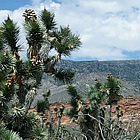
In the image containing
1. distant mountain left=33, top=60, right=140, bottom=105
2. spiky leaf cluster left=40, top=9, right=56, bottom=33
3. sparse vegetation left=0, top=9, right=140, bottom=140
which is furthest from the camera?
distant mountain left=33, top=60, right=140, bottom=105

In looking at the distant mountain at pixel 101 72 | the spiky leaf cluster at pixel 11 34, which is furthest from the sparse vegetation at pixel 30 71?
the distant mountain at pixel 101 72

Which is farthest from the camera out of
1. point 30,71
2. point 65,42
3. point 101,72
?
point 101,72

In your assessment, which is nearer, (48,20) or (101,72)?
(48,20)

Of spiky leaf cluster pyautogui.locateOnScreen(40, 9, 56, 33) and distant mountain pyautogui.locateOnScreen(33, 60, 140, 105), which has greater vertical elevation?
spiky leaf cluster pyautogui.locateOnScreen(40, 9, 56, 33)

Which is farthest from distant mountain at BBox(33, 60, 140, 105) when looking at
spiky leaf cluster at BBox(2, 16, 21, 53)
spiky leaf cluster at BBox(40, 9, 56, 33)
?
spiky leaf cluster at BBox(2, 16, 21, 53)

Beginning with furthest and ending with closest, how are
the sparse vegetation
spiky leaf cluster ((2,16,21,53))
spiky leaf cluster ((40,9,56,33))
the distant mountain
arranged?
the distant mountain < spiky leaf cluster ((40,9,56,33)) < spiky leaf cluster ((2,16,21,53)) < the sparse vegetation

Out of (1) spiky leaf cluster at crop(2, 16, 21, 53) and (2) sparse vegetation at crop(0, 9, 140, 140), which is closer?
(2) sparse vegetation at crop(0, 9, 140, 140)

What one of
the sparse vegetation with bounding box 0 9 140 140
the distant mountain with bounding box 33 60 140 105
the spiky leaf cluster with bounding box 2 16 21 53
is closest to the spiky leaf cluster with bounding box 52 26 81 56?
the sparse vegetation with bounding box 0 9 140 140

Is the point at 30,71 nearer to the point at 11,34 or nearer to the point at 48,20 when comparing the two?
the point at 11,34

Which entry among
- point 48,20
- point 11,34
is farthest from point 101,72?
point 11,34

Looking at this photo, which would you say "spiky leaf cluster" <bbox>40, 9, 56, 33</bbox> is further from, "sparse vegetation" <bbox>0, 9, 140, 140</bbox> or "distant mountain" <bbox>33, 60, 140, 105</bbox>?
"distant mountain" <bbox>33, 60, 140, 105</bbox>

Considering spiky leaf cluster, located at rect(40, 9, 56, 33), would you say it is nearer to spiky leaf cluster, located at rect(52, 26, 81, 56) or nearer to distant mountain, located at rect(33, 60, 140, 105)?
spiky leaf cluster, located at rect(52, 26, 81, 56)

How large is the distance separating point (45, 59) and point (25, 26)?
41.9 inches

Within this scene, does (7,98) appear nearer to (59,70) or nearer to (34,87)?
(34,87)
